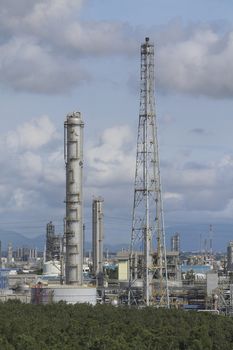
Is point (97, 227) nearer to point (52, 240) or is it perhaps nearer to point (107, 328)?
point (52, 240)

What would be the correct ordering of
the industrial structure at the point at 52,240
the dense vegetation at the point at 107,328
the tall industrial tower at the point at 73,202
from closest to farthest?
the dense vegetation at the point at 107,328 → the tall industrial tower at the point at 73,202 → the industrial structure at the point at 52,240

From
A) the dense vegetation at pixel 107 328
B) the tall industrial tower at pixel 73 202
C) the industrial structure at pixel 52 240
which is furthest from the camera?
the industrial structure at pixel 52 240

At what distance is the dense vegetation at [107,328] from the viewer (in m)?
59.3

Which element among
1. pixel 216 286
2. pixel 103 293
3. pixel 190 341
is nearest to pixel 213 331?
pixel 190 341

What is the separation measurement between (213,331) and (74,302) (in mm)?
18284

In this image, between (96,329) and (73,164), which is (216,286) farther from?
(96,329)

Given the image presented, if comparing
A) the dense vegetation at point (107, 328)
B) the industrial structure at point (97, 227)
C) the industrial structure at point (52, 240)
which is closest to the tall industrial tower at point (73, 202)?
the dense vegetation at point (107, 328)

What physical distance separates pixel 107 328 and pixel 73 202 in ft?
51.8

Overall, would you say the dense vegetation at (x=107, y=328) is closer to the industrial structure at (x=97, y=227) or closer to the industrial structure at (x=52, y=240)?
the industrial structure at (x=97, y=227)

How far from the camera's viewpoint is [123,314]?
267 ft

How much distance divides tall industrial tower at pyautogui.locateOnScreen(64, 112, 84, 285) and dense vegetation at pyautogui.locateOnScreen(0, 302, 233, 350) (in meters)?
3.40

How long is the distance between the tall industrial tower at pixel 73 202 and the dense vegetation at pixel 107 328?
3401 mm

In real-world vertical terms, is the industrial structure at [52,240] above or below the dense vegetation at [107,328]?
above

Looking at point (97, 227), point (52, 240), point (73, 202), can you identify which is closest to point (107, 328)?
point (73, 202)
